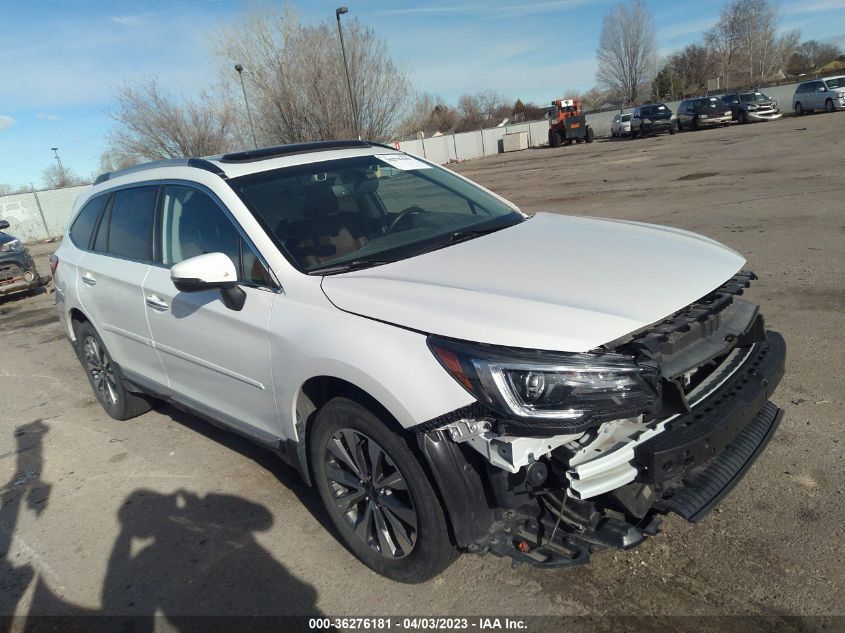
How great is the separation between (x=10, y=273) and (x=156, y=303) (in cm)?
929

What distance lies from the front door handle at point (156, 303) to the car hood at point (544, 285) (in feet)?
4.49

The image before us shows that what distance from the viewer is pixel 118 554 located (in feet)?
11.3

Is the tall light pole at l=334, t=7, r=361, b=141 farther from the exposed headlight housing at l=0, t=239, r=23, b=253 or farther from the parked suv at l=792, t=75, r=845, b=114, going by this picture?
the parked suv at l=792, t=75, r=845, b=114

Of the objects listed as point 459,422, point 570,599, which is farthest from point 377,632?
point 459,422

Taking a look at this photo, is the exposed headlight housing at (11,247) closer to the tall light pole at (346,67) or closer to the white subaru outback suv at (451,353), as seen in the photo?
the white subaru outback suv at (451,353)

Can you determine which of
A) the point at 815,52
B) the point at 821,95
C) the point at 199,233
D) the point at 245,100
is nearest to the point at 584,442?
the point at 199,233

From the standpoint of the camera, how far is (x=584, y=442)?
2.32 metres

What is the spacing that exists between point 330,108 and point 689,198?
1793cm

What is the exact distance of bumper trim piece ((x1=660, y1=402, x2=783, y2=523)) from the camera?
2396 mm

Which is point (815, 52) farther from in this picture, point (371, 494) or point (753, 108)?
point (371, 494)

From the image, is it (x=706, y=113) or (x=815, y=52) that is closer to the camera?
(x=706, y=113)

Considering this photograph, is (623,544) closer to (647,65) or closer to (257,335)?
(257,335)

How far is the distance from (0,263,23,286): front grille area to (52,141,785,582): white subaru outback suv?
9.01 meters

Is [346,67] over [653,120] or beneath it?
→ over
